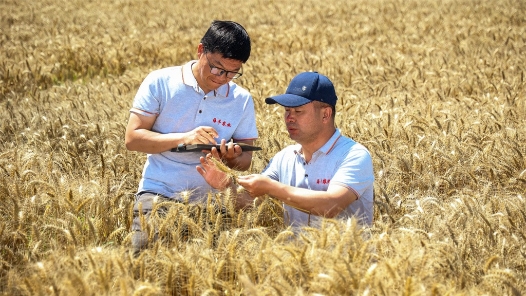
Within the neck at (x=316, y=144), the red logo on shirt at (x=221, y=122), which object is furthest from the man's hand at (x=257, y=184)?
the red logo on shirt at (x=221, y=122)

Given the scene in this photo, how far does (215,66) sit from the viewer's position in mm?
3660

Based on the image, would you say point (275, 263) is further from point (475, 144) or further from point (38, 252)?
point (475, 144)

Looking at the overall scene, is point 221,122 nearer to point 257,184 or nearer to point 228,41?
point 228,41

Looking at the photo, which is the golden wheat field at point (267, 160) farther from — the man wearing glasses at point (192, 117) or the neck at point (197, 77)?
the neck at point (197, 77)

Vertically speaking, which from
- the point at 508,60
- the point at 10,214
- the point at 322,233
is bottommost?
the point at 10,214

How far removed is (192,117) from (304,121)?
2.41 ft

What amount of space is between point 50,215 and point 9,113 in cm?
329

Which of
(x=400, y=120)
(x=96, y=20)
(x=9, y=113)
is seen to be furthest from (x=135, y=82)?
(x=96, y=20)

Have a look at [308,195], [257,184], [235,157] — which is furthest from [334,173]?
[235,157]

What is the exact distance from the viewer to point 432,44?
35.2ft

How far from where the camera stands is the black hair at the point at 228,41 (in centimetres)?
359

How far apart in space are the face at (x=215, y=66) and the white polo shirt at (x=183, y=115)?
0.43 ft

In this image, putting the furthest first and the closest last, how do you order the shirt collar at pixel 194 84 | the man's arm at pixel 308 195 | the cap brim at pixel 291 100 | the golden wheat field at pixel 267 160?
the shirt collar at pixel 194 84 → the cap brim at pixel 291 100 → the man's arm at pixel 308 195 → the golden wheat field at pixel 267 160

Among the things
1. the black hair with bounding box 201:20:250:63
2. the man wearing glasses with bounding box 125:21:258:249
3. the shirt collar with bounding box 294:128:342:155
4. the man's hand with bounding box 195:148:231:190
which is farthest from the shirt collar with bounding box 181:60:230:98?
the shirt collar with bounding box 294:128:342:155
